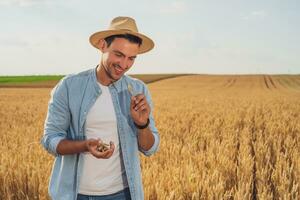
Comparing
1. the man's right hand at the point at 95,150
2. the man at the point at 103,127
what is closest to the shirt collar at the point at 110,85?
the man at the point at 103,127

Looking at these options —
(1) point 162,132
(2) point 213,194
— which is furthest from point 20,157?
→ (1) point 162,132

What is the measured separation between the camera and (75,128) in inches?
→ 91.5

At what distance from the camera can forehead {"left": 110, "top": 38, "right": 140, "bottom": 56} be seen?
231 centimetres

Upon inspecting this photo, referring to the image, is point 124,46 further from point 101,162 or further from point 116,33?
point 101,162

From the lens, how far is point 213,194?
356cm

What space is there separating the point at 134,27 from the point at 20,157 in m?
3.05

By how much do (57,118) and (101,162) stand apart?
31cm

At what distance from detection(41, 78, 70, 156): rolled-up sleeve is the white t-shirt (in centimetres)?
12

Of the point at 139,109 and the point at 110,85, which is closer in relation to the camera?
the point at 139,109

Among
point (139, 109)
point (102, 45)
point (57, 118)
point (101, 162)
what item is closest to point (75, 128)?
point (57, 118)

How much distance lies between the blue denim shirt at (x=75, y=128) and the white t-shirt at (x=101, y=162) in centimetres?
3

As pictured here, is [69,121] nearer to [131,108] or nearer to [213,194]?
[131,108]

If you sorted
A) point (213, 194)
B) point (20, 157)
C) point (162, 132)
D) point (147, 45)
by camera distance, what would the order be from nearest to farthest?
point (147, 45) → point (213, 194) → point (20, 157) → point (162, 132)

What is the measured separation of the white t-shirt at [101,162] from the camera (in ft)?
7.47
